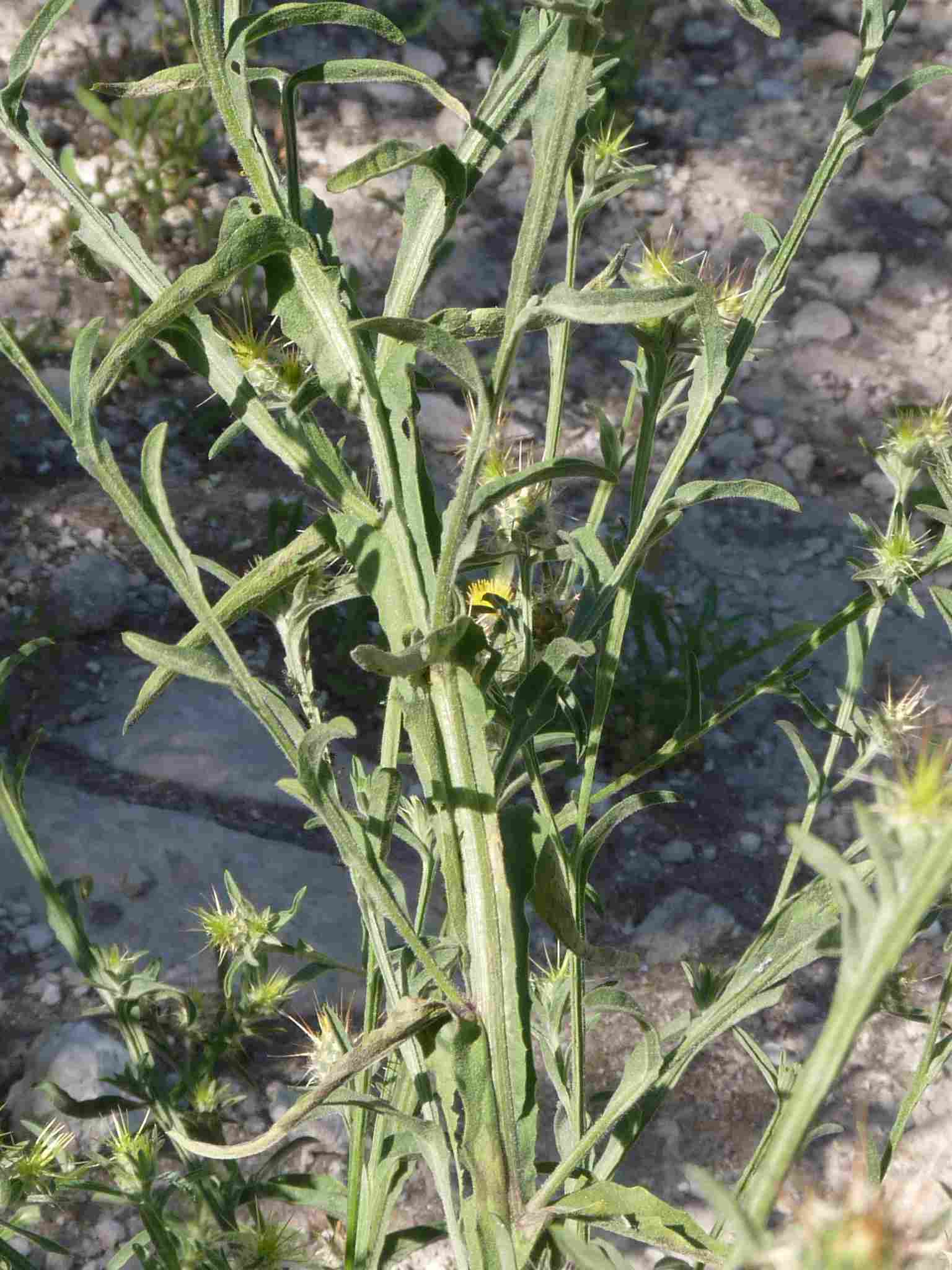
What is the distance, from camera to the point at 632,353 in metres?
3.51

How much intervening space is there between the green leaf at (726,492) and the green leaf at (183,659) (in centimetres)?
30

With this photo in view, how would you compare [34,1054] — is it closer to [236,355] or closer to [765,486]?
[236,355]

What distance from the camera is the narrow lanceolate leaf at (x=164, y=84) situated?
2.64 feet

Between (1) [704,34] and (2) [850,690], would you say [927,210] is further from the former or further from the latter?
(2) [850,690]

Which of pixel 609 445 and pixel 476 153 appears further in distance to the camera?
pixel 609 445

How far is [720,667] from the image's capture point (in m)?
2.38

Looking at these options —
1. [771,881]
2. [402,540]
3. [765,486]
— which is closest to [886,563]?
[765,486]

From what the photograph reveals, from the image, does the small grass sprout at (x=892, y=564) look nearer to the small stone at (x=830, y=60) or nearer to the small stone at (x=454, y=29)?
the small stone at (x=454, y=29)

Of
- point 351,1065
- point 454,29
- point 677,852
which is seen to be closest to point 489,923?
point 351,1065

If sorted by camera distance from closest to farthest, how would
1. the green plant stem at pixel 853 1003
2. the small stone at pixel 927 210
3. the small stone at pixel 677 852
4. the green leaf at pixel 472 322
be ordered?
the green plant stem at pixel 853 1003
the green leaf at pixel 472 322
the small stone at pixel 677 852
the small stone at pixel 927 210

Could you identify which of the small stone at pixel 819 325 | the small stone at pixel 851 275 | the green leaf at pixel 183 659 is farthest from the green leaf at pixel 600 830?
the small stone at pixel 851 275

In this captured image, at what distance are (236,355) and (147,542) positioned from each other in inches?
9.3

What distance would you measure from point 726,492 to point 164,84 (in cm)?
47

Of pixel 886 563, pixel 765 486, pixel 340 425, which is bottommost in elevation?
pixel 340 425
